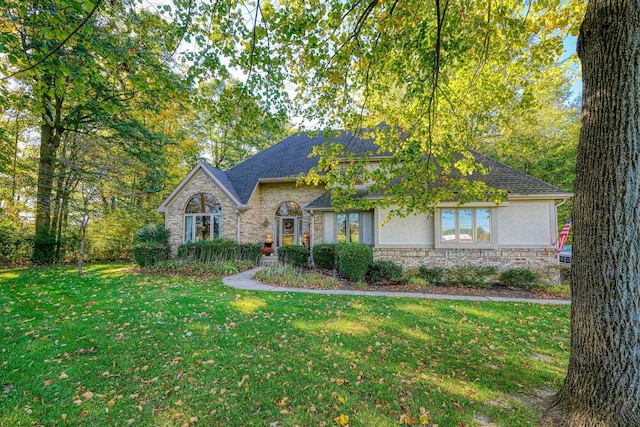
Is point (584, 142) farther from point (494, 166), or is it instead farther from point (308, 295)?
point (494, 166)

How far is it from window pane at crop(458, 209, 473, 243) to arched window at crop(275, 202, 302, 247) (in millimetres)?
8360

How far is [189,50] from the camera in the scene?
4254mm

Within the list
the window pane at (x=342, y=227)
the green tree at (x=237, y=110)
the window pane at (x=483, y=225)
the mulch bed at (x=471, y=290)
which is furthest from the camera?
the window pane at (x=342, y=227)

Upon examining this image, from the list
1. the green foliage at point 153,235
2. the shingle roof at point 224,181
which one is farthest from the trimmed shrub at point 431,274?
the green foliage at point 153,235

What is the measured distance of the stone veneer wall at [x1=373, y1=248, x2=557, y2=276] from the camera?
32.5 ft

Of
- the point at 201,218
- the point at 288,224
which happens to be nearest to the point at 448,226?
the point at 288,224

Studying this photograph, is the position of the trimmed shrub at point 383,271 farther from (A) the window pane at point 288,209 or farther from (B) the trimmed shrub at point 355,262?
(A) the window pane at point 288,209

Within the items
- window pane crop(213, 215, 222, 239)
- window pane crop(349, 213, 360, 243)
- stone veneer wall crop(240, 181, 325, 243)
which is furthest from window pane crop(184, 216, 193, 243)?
window pane crop(349, 213, 360, 243)

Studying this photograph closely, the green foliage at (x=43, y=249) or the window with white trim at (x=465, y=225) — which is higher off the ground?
the window with white trim at (x=465, y=225)

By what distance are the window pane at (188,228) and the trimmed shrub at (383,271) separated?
10066 mm

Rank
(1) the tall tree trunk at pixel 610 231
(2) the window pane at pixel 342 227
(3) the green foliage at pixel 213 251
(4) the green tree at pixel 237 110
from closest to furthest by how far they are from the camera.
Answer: (1) the tall tree trunk at pixel 610 231 → (4) the green tree at pixel 237 110 → (3) the green foliage at pixel 213 251 → (2) the window pane at pixel 342 227

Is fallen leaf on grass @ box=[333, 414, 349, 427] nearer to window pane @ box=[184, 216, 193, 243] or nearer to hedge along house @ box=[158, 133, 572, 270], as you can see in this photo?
hedge along house @ box=[158, 133, 572, 270]

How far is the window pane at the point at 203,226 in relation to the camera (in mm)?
14508

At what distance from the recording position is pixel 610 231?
92.9 inches
